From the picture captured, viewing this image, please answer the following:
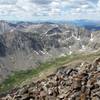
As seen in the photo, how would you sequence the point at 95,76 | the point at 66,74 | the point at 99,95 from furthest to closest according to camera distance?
the point at 66,74, the point at 95,76, the point at 99,95

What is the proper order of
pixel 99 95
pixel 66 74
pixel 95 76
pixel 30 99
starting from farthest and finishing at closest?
pixel 66 74 < pixel 30 99 < pixel 95 76 < pixel 99 95

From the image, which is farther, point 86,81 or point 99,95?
point 86,81

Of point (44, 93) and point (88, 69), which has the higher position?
point (88, 69)

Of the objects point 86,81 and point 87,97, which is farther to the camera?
point 86,81

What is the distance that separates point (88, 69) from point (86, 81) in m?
5.17

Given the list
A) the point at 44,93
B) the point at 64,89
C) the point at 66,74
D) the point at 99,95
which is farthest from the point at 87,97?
the point at 66,74

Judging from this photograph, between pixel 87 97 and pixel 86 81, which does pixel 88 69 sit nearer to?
→ pixel 86 81

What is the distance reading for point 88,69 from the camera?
A: 55375 millimetres

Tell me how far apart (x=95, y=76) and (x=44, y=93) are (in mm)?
9602

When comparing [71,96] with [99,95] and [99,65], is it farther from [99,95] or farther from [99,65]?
[99,65]

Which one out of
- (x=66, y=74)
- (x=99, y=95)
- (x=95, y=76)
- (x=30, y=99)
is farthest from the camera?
(x=66, y=74)

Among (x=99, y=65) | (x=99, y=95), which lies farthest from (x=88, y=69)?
(x=99, y=95)

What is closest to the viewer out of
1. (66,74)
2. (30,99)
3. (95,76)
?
(95,76)

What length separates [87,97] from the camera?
153 feet
